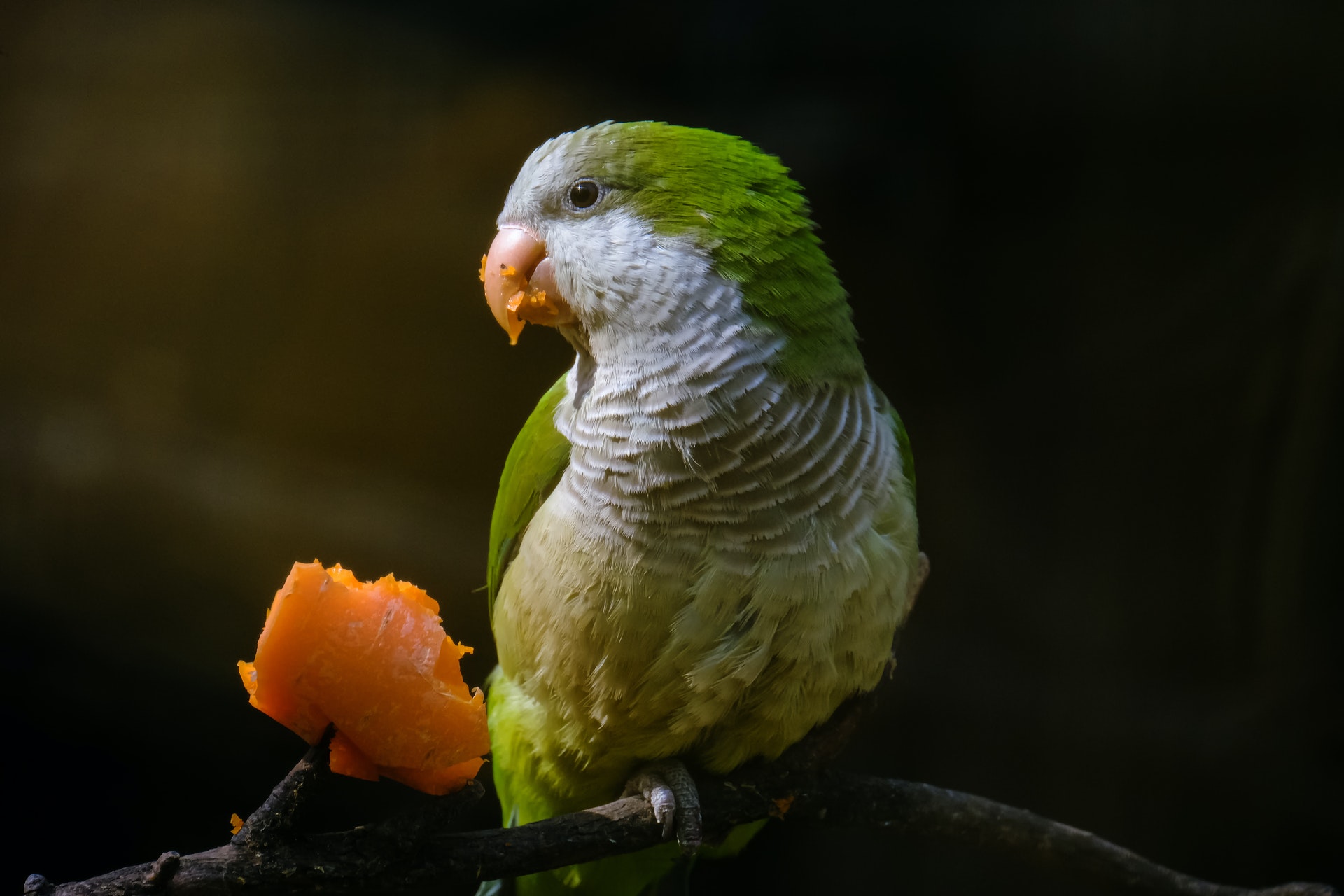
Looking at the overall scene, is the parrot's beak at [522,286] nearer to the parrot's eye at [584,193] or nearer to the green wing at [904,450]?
the parrot's eye at [584,193]

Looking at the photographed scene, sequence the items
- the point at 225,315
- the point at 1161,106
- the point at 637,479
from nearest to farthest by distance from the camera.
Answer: the point at 637,479 < the point at 225,315 < the point at 1161,106

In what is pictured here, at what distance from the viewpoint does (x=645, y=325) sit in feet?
2.77

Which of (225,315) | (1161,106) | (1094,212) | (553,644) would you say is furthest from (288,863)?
(1161,106)

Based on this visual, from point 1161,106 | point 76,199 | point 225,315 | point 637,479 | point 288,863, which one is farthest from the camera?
point 1161,106

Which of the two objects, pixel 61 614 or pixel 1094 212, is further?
pixel 1094 212

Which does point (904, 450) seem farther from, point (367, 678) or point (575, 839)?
point (367, 678)

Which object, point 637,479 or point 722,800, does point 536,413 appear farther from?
point 722,800

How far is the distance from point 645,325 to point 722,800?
0.54 m

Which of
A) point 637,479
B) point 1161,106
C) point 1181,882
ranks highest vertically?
point 1161,106

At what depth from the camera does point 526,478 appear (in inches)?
38.6

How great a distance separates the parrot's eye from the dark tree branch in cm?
58

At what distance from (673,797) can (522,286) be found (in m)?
0.57

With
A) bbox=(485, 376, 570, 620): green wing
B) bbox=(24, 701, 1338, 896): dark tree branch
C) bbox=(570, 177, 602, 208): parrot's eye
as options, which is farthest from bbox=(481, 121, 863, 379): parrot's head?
bbox=(24, 701, 1338, 896): dark tree branch

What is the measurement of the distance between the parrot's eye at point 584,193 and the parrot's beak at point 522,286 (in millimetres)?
59
